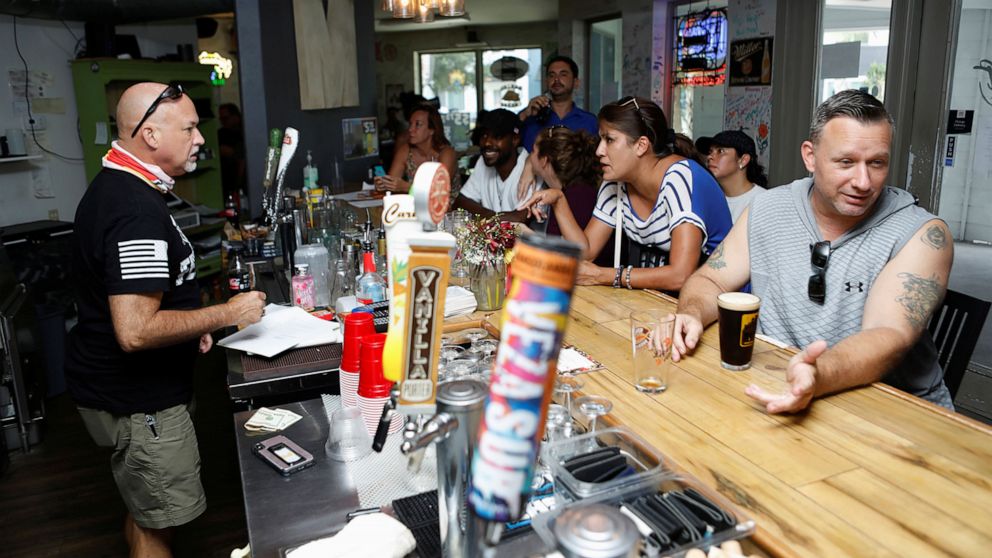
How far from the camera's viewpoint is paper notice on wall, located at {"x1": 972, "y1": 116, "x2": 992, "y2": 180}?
13.0 ft

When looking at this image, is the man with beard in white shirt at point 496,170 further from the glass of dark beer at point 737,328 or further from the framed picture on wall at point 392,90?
the framed picture on wall at point 392,90

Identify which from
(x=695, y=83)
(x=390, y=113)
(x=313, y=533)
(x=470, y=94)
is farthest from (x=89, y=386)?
(x=470, y=94)

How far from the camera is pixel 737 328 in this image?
5.80 feet

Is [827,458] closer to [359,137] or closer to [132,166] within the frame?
[132,166]

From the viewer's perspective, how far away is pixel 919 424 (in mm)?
1504

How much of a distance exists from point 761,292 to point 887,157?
22.5 inches

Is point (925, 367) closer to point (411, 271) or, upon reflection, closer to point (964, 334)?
point (964, 334)

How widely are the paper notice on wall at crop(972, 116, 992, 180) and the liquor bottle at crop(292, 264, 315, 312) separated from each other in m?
3.71

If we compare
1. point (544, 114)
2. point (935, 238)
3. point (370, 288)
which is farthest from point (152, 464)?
point (544, 114)

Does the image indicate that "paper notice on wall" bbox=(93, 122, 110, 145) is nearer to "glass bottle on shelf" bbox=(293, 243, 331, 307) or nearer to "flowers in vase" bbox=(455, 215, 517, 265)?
"glass bottle on shelf" bbox=(293, 243, 331, 307)

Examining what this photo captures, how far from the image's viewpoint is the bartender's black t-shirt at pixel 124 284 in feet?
6.75

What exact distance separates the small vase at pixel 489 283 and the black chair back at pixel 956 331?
1.32 meters

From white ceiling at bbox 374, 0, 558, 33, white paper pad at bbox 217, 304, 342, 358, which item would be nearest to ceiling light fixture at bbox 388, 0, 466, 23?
white paper pad at bbox 217, 304, 342, 358

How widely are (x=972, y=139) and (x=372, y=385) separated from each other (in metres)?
3.98
